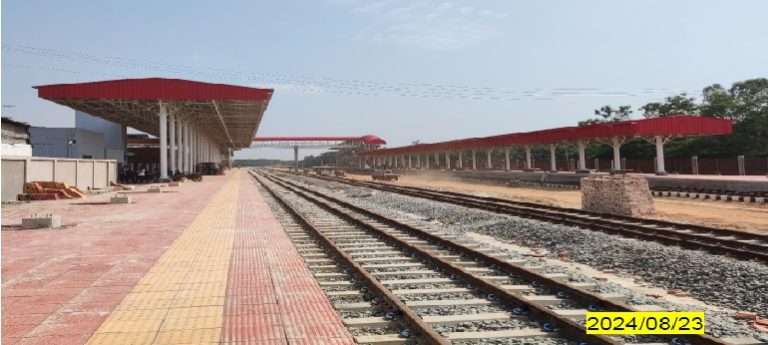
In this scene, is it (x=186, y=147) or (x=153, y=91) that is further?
(x=186, y=147)

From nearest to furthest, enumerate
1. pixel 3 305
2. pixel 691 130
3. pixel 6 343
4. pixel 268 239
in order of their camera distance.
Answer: pixel 6 343, pixel 3 305, pixel 268 239, pixel 691 130

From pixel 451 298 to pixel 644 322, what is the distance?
2.22 metres

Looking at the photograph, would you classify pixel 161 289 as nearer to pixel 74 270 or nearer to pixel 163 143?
pixel 74 270

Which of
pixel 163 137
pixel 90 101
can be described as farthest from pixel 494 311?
pixel 90 101

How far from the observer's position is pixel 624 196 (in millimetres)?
16781

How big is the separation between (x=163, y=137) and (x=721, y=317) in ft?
142

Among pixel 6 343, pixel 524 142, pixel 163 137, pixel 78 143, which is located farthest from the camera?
pixel 78 143

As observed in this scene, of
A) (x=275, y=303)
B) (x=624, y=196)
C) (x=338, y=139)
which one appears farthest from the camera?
(x=338, y=139)

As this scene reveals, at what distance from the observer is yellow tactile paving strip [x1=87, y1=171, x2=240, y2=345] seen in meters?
5.09

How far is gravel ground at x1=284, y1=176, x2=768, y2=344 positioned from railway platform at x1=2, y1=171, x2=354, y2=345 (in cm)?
425

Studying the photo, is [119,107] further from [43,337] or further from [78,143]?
[43,337]

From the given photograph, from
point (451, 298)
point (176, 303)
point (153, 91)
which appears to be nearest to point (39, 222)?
point (176, 303)

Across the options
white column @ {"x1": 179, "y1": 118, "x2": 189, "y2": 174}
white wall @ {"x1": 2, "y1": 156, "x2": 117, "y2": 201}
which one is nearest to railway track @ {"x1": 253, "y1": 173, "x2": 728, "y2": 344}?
white wall @ {"x1": 2, "y1": 156, "x2": 117, "y2": 201}

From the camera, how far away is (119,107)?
48.6m
